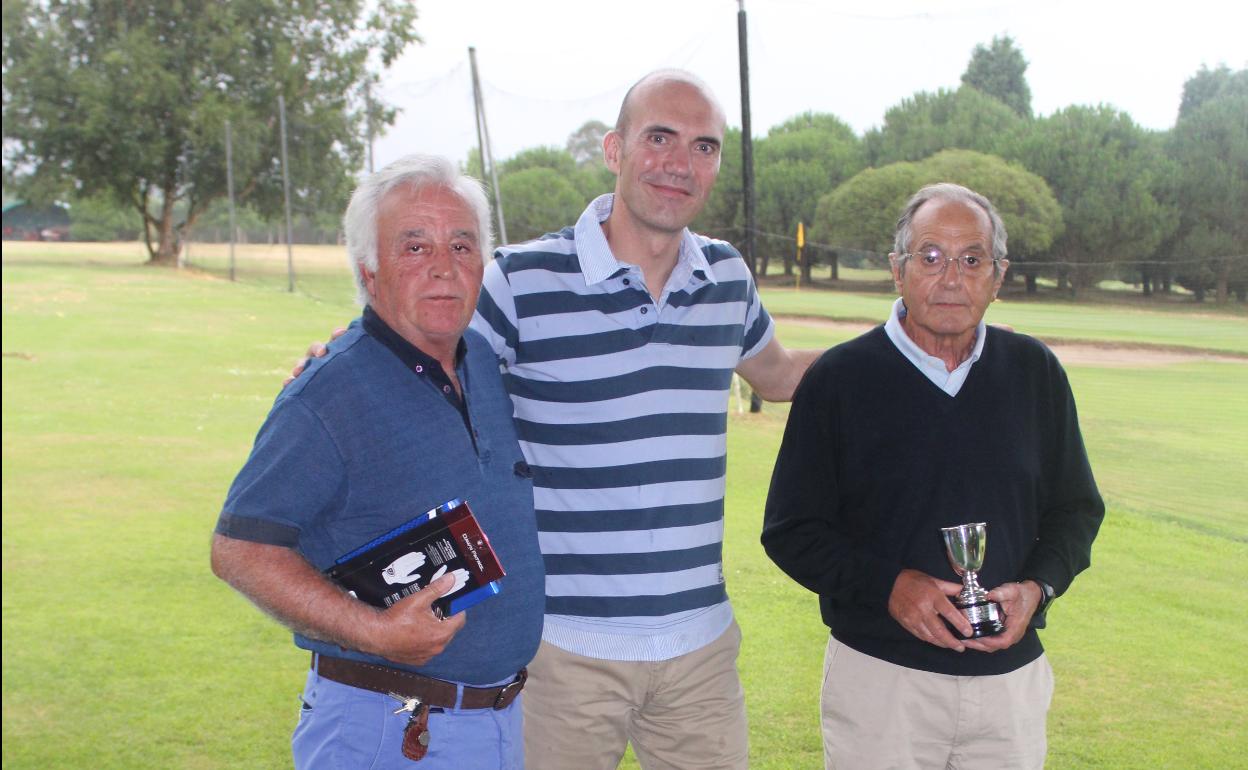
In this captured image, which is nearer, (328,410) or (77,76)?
(328,410)

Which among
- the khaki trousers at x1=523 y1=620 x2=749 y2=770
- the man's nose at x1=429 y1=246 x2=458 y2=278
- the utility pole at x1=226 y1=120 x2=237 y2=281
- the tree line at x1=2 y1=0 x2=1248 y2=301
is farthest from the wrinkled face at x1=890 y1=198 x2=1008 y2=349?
the utility pole at x1=226 y1=120 x2=237 y2=281

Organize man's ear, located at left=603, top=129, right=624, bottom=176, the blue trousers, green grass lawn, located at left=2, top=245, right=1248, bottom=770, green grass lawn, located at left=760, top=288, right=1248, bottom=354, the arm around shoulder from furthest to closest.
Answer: green grass lawn, located at left=760, top=288, right=1248, bottom=354 → green grass lawn, located at left=2, top=245, right=1248, bottom=770 → the arm around shoulder → man's ear, located at left=603, top=129, right=624, bottom=176 → the blue trousers

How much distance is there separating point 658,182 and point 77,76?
1133 inches

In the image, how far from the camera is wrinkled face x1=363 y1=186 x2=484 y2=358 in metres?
1.80

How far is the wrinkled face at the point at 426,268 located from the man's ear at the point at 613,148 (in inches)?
20.6

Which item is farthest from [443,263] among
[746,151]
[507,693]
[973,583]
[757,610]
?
[746,151]

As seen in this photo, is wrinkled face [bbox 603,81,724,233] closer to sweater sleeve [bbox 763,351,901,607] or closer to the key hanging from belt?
sweater sleeve [bbox 763,351,901,607]

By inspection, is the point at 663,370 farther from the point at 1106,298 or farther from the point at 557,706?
the point at 1106,298

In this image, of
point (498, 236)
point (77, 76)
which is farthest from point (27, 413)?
point (77, 76)

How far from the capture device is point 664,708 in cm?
219

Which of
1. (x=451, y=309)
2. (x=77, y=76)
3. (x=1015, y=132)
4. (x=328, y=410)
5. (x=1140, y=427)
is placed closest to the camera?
(x=328, y=410)

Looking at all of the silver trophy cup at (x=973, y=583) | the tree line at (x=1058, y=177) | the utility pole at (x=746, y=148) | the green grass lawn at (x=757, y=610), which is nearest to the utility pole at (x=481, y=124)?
the utility pole at (x=746, y=148)

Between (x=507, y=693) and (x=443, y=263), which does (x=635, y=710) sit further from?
(x=443, y=263)

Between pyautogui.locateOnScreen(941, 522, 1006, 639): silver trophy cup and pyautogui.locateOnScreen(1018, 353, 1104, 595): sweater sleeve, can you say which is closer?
pyautogui.locateOnScreen(941, 522, 1006, 639): silver trophy cup
